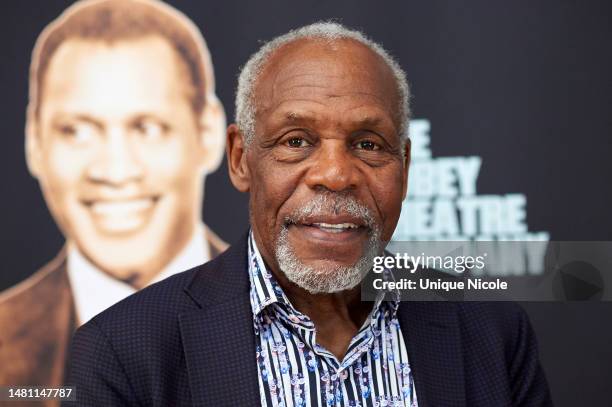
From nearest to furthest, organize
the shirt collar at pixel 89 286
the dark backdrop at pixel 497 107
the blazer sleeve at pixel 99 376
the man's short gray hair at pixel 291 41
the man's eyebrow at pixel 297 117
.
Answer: the blazer sleeve at pixel 99 376 → the man's eyebrow at pixel 297 117 → the man's short gray hair at pixel 291 41 → the dark backdrop at pixel 497 107 → the shirt collar at pixel 89 286

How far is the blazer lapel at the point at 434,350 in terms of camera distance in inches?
75.5

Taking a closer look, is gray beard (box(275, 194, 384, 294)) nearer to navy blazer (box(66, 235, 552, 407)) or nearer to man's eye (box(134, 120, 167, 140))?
navy blazer (box(66, 235, 552, 407))

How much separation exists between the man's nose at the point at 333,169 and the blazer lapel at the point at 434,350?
0.43 m

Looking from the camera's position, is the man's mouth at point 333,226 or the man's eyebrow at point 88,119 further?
the man's eyebrow at point 88,119

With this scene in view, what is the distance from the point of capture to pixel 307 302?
79.2 inches

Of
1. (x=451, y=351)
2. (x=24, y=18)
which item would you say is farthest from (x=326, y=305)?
(x=24, y=18)

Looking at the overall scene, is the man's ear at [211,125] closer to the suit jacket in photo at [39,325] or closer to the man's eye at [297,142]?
the suit jacket in photo at [39,325]

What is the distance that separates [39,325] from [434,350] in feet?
5.79

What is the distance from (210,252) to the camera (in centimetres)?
312

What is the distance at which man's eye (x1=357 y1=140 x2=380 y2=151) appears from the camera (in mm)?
1931

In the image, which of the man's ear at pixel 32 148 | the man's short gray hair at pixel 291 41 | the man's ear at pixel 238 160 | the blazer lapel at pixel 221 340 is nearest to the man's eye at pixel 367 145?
the man's short gray hair at pixel 291 41

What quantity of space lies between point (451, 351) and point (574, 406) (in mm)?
1263

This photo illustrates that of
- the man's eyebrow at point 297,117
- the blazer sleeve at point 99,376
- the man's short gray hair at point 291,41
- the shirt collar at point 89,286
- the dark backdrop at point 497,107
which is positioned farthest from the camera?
the shirt collar at point 89,286

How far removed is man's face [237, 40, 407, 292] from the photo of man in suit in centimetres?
118
